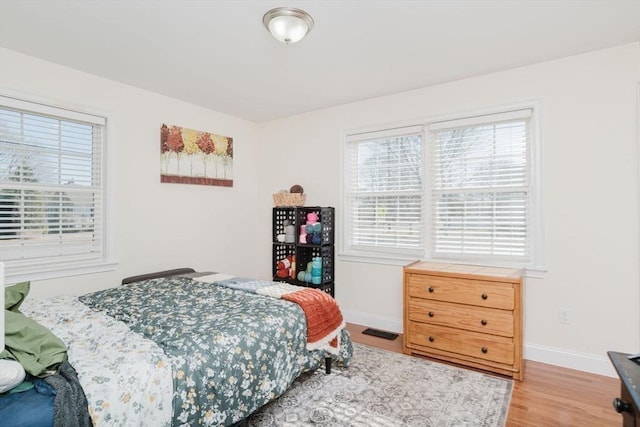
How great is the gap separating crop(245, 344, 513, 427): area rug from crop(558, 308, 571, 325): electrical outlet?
29.1 inches

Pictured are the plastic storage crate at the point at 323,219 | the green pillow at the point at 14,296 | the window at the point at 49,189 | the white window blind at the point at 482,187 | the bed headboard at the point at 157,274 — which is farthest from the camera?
the plastic storage crate at the point at 323,219

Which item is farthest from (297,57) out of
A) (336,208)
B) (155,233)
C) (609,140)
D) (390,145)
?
(609,140)

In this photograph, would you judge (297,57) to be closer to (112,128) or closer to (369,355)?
(112,128)

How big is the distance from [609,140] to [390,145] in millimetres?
1803

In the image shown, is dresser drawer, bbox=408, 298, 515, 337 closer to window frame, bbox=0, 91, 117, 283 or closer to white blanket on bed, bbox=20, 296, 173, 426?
white blanket on bed, bbox=20, 296, 173, 426

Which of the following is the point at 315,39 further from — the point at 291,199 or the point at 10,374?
the point at 10,374

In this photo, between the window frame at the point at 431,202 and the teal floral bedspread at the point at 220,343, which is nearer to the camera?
the teal floral bedspread at the point at 220,343

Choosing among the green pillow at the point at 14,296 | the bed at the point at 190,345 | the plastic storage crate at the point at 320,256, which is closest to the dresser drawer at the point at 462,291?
the bed at the point at 190,345

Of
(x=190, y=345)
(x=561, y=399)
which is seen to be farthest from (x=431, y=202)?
(x=190, y=345)

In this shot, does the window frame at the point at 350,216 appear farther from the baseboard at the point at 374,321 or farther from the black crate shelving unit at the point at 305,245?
the baseboard at the point at 374,321

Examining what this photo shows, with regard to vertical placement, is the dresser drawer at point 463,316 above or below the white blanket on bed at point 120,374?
below

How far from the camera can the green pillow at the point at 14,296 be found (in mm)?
1815

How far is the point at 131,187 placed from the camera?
328cm

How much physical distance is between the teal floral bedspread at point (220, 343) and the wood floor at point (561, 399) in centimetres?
119
